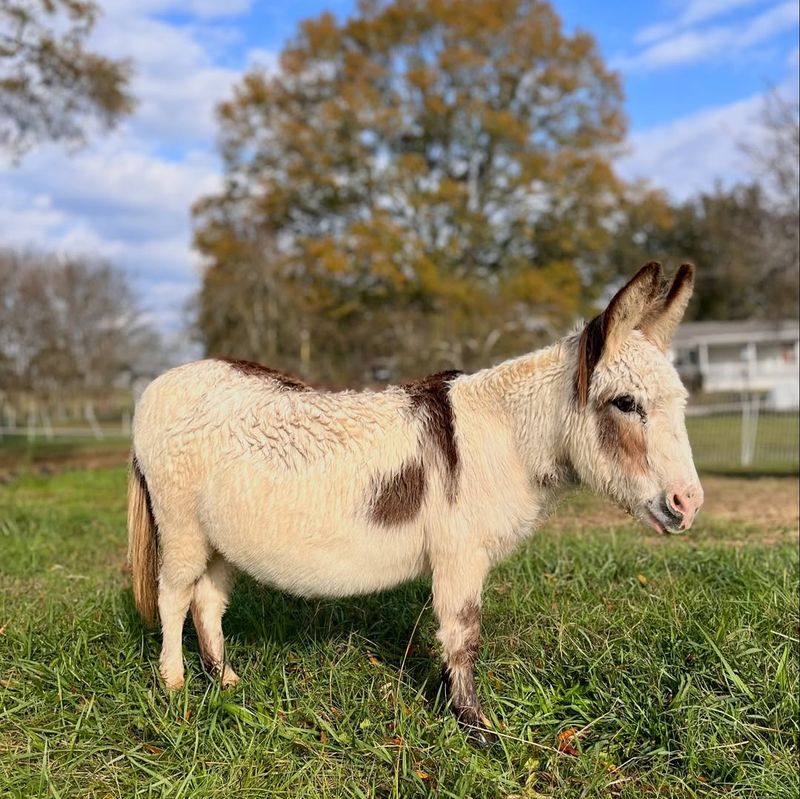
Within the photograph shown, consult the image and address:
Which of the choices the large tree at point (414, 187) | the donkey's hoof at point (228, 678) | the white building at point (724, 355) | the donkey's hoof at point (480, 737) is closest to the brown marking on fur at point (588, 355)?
the donkey's hoof at point (480, 737)

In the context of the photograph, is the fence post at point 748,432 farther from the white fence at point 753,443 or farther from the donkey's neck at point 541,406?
the donkey's neck at point 541,406

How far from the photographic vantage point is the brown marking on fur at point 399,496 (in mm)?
3291

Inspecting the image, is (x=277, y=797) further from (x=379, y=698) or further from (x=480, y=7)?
(x=480, y=7)

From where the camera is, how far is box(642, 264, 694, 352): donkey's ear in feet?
10.3

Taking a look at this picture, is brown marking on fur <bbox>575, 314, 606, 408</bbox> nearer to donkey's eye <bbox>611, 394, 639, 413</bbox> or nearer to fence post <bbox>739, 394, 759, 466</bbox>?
donkey's eye <bbox>611, 394, 639, 413</bbox>

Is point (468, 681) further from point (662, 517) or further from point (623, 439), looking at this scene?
point (623, 439)

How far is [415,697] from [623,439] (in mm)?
1701

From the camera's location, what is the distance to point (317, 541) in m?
3.27

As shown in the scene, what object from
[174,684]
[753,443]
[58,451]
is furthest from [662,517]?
[58,451]

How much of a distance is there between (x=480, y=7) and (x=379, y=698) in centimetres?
2979

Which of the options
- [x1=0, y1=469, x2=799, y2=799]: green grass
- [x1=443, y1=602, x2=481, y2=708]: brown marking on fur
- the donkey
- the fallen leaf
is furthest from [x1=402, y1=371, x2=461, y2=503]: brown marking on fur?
the fallen leaf

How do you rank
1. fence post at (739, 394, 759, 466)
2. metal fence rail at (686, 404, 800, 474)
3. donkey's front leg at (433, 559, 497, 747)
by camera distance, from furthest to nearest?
fence post at (739, 394, 759, 466), metal fence rail at (686, 404, 800, 474), donkey's front leg at (433, 559, 497, 747)

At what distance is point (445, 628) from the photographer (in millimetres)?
3289

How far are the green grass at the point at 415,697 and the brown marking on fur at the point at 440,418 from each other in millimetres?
1179
